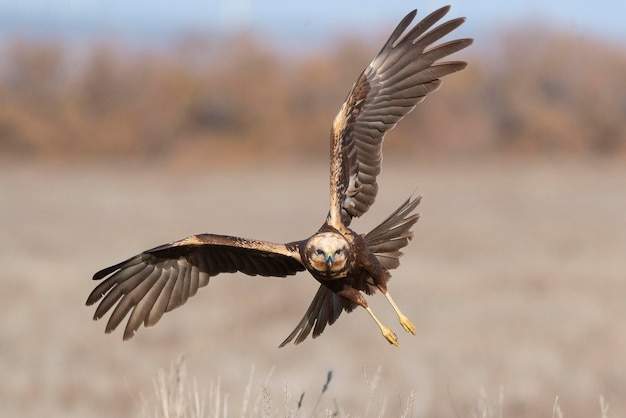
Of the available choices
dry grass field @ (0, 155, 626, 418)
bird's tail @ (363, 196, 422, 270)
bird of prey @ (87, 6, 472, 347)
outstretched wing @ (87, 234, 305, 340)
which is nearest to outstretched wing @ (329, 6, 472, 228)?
bird of prey @ (87, 6, 472, 347)

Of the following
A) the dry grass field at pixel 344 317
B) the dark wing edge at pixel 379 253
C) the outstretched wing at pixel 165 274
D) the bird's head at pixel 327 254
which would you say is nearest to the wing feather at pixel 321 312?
the dark wing edge at pixel 379 253

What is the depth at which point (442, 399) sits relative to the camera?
10.2 meters

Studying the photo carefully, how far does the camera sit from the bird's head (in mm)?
5113

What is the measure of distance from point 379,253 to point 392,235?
0.13 m

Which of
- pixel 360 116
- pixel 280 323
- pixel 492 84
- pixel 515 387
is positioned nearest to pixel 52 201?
pixel 280 323

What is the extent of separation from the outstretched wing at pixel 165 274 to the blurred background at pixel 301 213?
1.85 feet

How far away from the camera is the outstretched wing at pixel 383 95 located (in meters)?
6.06

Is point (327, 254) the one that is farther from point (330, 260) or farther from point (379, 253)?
point (379, 253)

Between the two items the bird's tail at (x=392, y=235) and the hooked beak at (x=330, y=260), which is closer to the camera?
the hooked beak at (x=330, y=260)

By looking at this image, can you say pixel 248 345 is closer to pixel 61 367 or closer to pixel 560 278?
pixel 61 367

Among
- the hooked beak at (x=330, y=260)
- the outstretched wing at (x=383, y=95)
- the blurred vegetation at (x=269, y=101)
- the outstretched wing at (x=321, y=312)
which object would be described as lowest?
the outstretched wing at (x=321, y=312)

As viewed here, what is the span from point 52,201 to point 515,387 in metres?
14.0

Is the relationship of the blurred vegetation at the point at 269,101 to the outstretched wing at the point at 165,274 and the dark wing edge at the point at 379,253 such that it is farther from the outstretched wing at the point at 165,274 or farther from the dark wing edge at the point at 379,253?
the dark wing edge at the point at 379,253

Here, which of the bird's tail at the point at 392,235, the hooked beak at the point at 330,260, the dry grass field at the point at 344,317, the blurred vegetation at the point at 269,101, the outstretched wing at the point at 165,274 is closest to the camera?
the hooked beak at the point at 330,260
